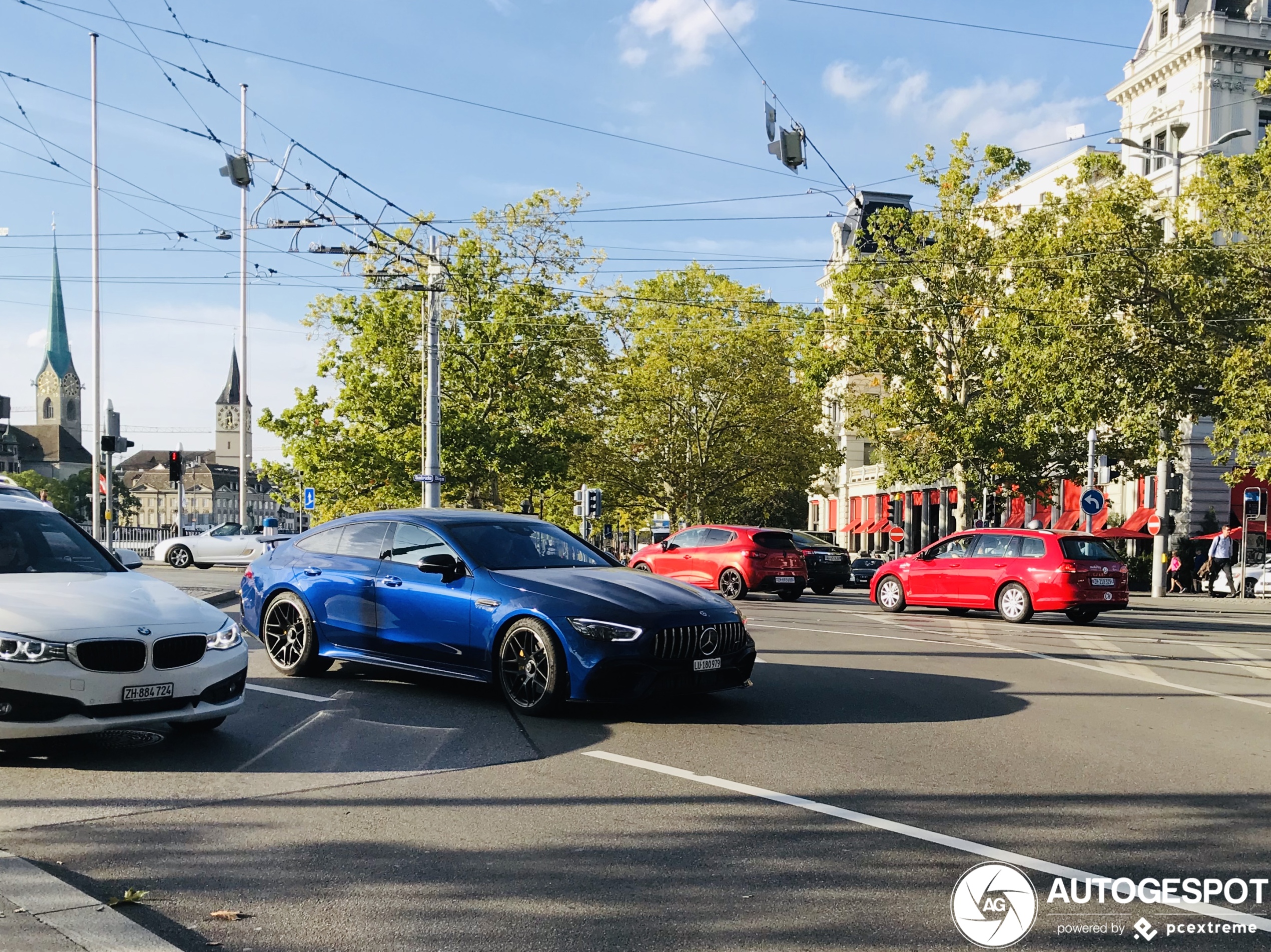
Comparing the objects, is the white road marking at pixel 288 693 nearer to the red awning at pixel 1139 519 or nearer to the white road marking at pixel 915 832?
the white road marking at pixel 915 832

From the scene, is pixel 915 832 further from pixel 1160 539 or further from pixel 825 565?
pixel 1160 539

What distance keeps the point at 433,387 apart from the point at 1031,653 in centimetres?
1573

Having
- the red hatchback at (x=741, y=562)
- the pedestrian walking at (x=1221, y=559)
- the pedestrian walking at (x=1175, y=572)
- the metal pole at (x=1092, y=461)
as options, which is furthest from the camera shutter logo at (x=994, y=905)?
the pedestrian walking at (x=1175, y=572)

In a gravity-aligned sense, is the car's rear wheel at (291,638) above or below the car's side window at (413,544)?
below

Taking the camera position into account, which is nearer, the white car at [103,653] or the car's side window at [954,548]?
the white car at [103,653]

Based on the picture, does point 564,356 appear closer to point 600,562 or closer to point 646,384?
point 646,384

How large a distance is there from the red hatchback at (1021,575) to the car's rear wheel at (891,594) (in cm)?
19

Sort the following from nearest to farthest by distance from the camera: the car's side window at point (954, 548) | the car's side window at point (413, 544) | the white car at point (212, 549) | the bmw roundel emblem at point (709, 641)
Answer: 1. the bmw roundel emblem at point (709, 641)
2. the car's side window at point (413, 544)
3. the car's side window at point (954, 548)
4. the white car at point (212, 549)

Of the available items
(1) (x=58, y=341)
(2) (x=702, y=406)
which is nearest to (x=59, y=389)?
(1) (x=58, y=341)

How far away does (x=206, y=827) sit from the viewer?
5.88 metres

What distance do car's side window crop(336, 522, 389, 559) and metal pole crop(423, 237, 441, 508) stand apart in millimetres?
15302

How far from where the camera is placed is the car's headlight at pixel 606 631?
8.66 meters

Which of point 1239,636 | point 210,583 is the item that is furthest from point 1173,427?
point 210,583

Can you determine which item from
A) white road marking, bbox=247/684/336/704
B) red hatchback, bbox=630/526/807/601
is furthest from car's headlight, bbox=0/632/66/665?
red hatchback, bbox=630/526/807/601
